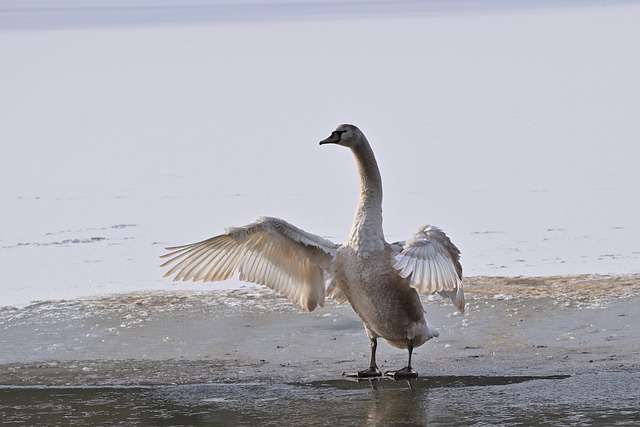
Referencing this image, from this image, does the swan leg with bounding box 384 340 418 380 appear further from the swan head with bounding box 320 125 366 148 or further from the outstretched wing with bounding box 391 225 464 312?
the swan head with bounding box 320 125 366 148

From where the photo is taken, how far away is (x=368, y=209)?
7051 millimetres

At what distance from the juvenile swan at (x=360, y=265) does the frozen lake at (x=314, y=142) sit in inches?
70.3

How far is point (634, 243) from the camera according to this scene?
32.9ft

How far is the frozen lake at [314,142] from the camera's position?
1060 cm

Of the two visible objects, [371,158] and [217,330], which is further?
[217,330]

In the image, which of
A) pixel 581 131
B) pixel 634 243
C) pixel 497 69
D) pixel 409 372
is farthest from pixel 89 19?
pixel 409 372

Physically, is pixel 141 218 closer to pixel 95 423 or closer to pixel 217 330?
pixel 217 330

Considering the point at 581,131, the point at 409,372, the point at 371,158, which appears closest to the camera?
the point at 409,372

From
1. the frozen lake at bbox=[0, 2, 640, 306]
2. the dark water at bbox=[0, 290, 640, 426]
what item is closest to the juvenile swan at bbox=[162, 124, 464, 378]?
the dark water at bbox=[0, 290, 640, 426]

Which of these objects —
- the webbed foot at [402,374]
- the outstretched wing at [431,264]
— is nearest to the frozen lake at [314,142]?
the outstretched wing at [431,264]

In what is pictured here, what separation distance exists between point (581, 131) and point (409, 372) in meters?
9.18

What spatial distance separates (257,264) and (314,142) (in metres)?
8.29

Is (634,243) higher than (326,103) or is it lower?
lower

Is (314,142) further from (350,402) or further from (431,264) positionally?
(350,402)
